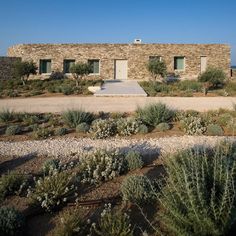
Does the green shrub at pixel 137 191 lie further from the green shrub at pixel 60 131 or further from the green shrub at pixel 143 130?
the green shrub at pixel 60 131

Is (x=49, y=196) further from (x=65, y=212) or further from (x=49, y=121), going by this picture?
(x=49, y=121)

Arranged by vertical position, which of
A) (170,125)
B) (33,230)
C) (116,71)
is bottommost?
(33,230)

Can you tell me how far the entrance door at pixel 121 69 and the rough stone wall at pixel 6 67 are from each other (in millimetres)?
9140

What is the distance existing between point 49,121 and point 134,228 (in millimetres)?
8720

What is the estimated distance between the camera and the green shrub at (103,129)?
10.5 m

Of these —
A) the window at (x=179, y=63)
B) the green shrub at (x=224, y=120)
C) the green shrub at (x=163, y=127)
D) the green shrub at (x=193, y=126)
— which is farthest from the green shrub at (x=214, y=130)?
the window at (x=179, y=63)

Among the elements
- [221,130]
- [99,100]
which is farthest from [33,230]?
[99,100]

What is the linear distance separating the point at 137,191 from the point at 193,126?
5.89 meters

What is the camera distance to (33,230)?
5133mm

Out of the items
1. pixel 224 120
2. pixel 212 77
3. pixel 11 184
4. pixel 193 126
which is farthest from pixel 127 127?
pixel 212 77

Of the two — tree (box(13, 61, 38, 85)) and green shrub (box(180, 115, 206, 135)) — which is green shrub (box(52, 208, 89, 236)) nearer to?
green shrub (box(180, 115, 206, 135))

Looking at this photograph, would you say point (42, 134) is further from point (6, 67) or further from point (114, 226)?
point (6, 67)

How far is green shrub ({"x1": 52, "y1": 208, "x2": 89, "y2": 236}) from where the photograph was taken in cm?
472

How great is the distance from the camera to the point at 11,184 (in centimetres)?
636
